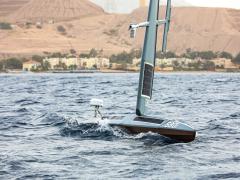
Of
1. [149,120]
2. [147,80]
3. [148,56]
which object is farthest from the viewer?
[147,80]

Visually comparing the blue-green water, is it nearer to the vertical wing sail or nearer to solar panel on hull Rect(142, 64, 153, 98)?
the vertical wing sail

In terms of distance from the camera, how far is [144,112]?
34.5 metres

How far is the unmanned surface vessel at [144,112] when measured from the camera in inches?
1201

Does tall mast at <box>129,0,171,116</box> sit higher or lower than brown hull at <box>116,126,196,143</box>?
Answer: higher

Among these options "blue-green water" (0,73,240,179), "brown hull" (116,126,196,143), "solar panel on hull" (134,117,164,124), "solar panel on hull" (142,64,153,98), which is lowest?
"blue-green water" (0,73,240,179)

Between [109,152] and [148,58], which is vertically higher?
[148,58]

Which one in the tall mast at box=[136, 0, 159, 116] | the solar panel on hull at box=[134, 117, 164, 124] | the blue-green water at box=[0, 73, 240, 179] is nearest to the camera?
the blue-green water at box=[0, 73, 240, 179]

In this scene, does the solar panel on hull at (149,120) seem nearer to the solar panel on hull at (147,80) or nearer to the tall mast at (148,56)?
the tall mast at (148,56)

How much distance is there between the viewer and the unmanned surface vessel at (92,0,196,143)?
3052 centimetres

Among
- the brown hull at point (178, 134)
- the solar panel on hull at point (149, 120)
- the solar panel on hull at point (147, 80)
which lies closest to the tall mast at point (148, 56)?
the solar panel on hull at point (147, 80)

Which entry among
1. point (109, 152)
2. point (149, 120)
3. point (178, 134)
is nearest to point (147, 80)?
point (149, 120)

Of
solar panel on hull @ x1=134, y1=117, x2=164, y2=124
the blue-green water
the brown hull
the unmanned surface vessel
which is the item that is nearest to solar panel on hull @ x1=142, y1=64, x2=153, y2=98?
the unmanned surface vessel

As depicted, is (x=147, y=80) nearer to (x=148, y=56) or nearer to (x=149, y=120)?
(x=148, y=56)

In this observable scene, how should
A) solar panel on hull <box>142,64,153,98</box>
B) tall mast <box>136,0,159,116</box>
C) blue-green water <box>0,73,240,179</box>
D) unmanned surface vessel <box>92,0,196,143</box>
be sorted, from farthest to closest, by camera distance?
solar panel on hull <box>142,64,153,98</box> → tall mast <box>136,0,159,116</box> → unmanned surface vessel <box>92,0,196,143</box> → blue-green water <box>0,73,240,179</box>
